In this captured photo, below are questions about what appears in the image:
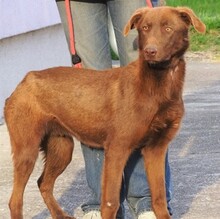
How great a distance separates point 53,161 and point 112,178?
0.79m

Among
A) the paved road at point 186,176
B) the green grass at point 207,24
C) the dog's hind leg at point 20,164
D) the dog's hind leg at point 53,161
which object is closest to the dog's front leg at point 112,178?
the dog's hind leg at point 20,164

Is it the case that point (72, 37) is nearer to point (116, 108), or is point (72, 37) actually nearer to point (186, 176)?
point (116, 108)

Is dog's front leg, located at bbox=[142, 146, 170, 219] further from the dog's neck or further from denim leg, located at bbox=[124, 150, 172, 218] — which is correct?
the dog's neck

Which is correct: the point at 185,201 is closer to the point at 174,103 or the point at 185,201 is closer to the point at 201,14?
the point at 174,103

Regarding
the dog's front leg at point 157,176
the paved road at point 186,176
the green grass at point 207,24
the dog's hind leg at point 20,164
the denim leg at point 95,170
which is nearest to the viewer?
the dog's front leg at point 157,176

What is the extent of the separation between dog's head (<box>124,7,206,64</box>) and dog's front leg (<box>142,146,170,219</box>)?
66 centimetres

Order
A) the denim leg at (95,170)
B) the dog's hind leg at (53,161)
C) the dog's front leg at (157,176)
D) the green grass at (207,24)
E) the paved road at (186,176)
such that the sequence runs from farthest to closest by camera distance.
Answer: the green grass at (207,24), the paved road at (186,176), the dog's hind leg at (53,161), the denim leg at (95,170), the dog's front leg at (157,176)

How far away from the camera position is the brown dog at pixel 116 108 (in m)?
5.30

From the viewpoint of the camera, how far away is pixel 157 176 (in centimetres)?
570

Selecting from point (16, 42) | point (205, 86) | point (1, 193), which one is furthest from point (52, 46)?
point (1, 193)

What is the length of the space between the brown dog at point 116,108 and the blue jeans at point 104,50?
149mm

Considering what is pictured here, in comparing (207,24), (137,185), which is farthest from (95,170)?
(207,24)

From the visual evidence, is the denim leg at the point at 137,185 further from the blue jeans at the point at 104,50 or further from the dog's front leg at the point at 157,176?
the dog's front leg at the point at 157,176

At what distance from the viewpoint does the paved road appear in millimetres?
6562
